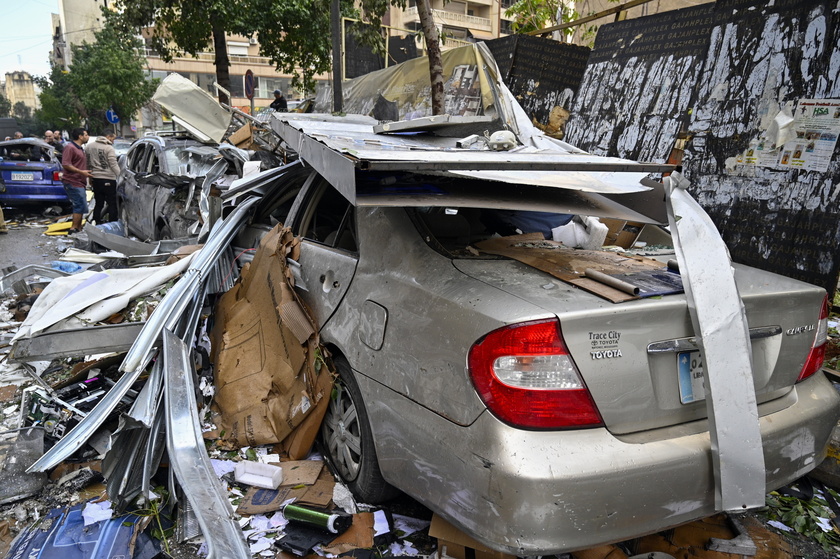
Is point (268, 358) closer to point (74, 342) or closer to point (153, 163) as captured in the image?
point (74, 342)

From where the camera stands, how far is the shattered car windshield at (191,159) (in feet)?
25.1

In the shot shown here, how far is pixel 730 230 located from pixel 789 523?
9.74 feet

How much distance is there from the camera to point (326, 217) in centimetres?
359

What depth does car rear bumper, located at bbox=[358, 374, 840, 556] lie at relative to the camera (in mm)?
1854

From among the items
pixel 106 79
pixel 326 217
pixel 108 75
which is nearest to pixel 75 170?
pixel 326 217

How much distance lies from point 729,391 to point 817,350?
802mm

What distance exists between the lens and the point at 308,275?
331 cm

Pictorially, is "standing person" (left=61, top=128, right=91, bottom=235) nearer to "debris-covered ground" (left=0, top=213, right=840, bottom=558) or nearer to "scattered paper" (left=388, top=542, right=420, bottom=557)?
"debris-covered ground" (left=0, top=213, right=840, bottom=558)

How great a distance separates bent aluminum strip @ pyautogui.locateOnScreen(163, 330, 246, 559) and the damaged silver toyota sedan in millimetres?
623

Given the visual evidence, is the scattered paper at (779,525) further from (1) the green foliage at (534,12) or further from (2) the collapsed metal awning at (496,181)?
(1) the green foliage at (534,12)

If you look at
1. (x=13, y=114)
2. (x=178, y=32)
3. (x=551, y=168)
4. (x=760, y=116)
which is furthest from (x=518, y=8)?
(x=13, y=114)

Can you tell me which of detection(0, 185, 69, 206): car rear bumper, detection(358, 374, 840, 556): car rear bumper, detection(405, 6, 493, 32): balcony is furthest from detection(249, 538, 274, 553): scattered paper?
detection(405, 6, 493, 32): balcony

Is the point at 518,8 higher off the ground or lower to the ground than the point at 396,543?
higher

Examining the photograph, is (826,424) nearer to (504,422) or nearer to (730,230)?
(504,422)
